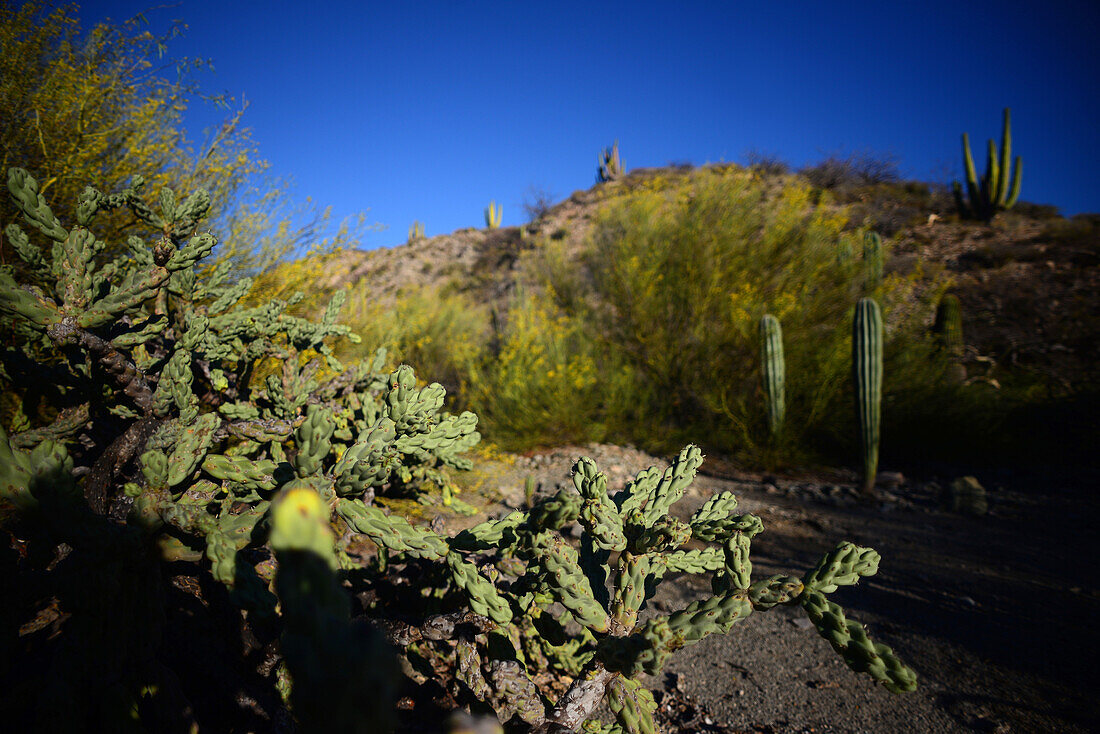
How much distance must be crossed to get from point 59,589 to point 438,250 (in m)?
22.3

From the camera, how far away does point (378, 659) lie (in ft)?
A: 1.46

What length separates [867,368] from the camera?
5.02m

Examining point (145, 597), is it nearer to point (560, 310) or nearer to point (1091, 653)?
point (1091, 653)

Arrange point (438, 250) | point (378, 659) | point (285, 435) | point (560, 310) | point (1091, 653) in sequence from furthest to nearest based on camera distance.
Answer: point (438, 250), point (560, 310), point (1091, 653), point (285, 435), point (378, 659)

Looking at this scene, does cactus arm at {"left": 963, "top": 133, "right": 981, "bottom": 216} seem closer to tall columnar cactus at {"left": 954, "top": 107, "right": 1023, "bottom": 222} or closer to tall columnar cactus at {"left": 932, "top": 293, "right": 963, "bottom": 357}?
tall columnar cactus at {"left": 954, "top": 107, "right": 1023, "bottom": 222}

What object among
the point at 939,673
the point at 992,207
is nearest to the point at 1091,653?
the point at 939,673

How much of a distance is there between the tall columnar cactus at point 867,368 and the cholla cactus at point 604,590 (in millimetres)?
4870

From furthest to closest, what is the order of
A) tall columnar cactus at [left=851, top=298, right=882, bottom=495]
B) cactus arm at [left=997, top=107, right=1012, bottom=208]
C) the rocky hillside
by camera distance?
cactus arm at [left=997, top=107, right=1012, bottom=208], the rocky hillside, tall columnar cactus at [left=851, top=298, right=882, bottom=495]

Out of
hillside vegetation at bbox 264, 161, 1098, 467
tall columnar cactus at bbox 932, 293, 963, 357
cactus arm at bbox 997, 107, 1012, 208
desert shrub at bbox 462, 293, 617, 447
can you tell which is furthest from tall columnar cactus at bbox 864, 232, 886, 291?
cactus arm at bbox 997, 107, 1012, 208

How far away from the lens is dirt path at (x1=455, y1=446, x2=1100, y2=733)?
4.75 feet

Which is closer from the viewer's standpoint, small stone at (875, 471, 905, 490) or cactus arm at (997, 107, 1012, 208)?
small stone at (875, 471, 905, 490)

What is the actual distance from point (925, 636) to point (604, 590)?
184 cm

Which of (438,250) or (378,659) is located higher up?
(438,250)

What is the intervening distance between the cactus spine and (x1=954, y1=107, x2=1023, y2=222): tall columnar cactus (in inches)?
492
